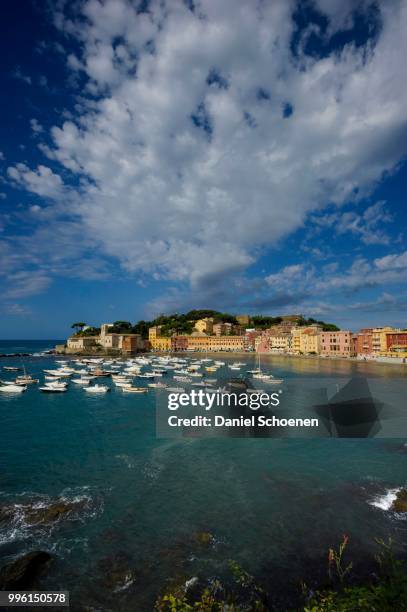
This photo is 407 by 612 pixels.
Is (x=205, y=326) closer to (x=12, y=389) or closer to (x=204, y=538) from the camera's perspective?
(x=12, y=389)

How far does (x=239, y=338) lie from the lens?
387ft

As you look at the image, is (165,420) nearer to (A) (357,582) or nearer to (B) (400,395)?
(A) (357,582)

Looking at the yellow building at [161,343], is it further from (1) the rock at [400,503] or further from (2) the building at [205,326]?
(1) the rock at [400,503]

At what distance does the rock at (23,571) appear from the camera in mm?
7773

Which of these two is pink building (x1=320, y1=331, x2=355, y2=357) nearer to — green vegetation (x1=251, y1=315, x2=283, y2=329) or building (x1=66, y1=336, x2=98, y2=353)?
green vegetation (x1=251, y1=315, x2=283, y2=329)

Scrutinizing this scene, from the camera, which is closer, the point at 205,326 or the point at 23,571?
the point at 23,571

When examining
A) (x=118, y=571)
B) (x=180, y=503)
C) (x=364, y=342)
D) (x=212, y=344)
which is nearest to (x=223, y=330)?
(x=212, y=344)

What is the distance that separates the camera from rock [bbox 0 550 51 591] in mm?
7773

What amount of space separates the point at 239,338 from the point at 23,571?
365 feet

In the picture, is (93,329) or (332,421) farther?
(93,329)

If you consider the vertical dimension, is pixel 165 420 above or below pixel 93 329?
below

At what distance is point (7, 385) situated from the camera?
38.2m

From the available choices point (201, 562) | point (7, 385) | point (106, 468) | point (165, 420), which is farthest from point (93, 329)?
point (201, 562)

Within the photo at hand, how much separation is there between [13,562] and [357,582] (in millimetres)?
8387
